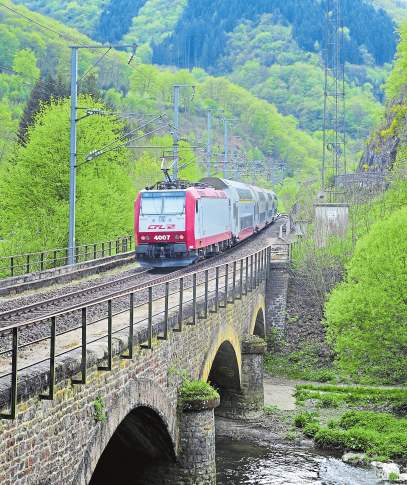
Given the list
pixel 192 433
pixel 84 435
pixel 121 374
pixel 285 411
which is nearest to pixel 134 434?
pixel 192 433

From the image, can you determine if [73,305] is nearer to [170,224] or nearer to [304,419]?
[170,224]

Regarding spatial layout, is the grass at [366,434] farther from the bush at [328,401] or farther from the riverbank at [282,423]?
the bush at [328,401]

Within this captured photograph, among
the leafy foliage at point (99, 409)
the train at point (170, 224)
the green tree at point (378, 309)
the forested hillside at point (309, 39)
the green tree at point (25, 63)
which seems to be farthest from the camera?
the forested hillside at point (309, 39)

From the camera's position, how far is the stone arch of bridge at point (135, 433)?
9.16m

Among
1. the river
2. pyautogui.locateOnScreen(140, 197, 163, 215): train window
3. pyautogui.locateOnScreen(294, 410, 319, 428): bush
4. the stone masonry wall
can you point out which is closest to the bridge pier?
pyautogui.locateOnScreen(294, 410, 319, 428): bush

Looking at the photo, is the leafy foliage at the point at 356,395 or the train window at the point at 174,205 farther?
the train window at the point at 174,205

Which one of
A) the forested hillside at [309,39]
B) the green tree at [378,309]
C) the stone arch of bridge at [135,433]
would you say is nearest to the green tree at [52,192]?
the green tree at [378,309]

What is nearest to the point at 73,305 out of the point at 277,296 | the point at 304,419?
the point at 304,419

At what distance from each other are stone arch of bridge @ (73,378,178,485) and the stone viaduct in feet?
0.06

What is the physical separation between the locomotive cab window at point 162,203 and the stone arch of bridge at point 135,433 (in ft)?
35.3

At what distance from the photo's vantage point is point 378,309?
21.3 metres

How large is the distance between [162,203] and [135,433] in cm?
1170

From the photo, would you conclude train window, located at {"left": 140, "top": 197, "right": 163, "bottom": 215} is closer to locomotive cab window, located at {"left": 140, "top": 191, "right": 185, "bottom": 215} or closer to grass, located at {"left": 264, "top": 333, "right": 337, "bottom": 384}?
Answer: locomotive cab window, located at {"left": 140, "top": 191, "right": 185, "bottom": 215}

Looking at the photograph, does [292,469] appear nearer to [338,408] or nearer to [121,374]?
Result: [338,408]
